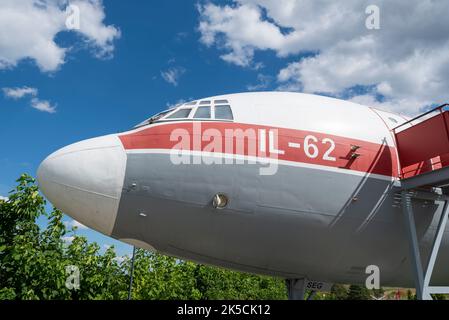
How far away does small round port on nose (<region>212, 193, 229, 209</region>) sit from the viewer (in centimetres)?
912

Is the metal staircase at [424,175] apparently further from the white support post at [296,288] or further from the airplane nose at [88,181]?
the airplane nose at [88,181]

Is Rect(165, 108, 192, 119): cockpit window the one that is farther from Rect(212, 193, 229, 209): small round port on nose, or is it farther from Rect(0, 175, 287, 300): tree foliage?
Rect(0, 175, 287, 300): tree foliage

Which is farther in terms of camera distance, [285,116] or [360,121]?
[360,121]

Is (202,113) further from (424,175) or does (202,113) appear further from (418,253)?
(418,253)

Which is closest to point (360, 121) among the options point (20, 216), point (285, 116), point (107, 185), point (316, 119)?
point (316, 119)

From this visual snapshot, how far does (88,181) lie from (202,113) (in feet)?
11.0

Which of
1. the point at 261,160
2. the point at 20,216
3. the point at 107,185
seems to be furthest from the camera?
the point at 20,216

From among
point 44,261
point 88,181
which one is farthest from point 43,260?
point 88,181

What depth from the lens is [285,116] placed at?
34.0 ft

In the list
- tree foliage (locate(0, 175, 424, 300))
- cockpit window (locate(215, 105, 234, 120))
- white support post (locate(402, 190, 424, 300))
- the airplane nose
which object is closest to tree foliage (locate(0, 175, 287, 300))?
tree foliage (locate(0, 175, 424, 300))

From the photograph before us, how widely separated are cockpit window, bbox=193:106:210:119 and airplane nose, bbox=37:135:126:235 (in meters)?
2.21
